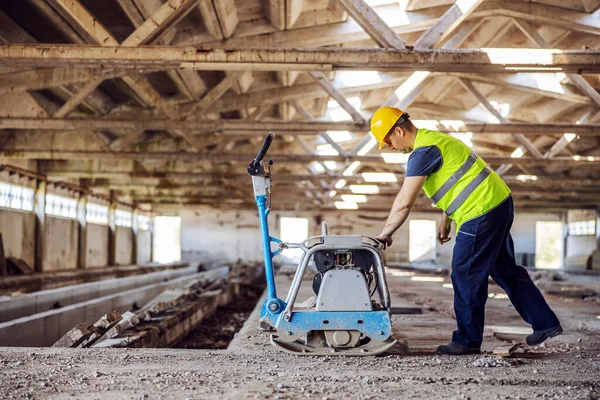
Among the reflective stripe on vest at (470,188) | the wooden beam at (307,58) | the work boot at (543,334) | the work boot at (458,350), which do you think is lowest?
the work boot at (458,350)

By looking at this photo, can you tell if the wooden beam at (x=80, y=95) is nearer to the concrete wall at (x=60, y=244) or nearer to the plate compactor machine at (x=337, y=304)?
the plate compactor machine at (x=337, y=304)

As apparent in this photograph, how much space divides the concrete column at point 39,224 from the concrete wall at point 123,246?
7.87 m

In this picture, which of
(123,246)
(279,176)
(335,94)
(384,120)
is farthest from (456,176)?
(123,246)

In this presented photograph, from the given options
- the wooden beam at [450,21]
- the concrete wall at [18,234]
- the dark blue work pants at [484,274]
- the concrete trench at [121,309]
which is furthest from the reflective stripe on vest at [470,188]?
the concrete wall at [18,234]

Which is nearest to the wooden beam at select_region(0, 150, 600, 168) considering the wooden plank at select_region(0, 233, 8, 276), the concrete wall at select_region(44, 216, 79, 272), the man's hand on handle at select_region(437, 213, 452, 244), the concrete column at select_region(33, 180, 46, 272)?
the wooden plank at select_region(0, 233, 8, 276)

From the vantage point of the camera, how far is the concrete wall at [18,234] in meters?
15.6

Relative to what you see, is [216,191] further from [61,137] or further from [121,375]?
[121,375]

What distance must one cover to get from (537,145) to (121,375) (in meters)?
15.7

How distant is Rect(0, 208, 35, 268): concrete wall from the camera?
1561 centimetres

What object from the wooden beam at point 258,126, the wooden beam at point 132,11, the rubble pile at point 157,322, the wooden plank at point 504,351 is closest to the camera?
the wooden plank at point 504,351

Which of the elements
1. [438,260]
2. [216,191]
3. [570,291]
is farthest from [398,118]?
[438,260]

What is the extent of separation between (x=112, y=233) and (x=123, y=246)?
2.01 meters

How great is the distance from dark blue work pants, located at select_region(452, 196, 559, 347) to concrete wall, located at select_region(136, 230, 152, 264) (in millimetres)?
25681

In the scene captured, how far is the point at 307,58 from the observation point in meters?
6.49
